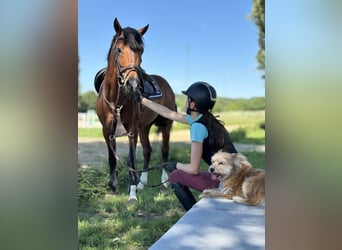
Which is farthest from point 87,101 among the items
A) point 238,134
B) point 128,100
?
point 238,134

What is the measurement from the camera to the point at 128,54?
2541 millimetres

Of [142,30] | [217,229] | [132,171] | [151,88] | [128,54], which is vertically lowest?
[217,229]

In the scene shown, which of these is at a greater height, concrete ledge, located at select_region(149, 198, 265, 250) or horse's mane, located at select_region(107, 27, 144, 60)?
horse's mane, located at select_region(107, 27, 144, 60)

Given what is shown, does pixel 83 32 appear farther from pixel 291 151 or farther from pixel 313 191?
pixel 313 191

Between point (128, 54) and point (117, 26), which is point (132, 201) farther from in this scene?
point (117, 26)

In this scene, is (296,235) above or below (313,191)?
below

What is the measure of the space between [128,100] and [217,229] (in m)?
1.03

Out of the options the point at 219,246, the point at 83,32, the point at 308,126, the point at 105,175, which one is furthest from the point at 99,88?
the point at 308,126

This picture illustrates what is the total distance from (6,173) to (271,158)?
4.40 feet

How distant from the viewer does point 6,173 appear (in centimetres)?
206

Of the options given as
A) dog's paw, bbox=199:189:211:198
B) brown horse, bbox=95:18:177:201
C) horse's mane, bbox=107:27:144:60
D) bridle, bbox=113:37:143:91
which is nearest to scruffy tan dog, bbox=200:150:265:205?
dog's paw, bbox=199:189:211:198

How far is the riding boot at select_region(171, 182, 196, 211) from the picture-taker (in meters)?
2.55

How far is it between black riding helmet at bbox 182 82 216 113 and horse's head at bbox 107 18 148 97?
357 millimetres

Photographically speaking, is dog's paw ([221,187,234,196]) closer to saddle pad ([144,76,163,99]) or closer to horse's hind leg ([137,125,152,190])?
horse's hind leg ([137,125,152,190])
